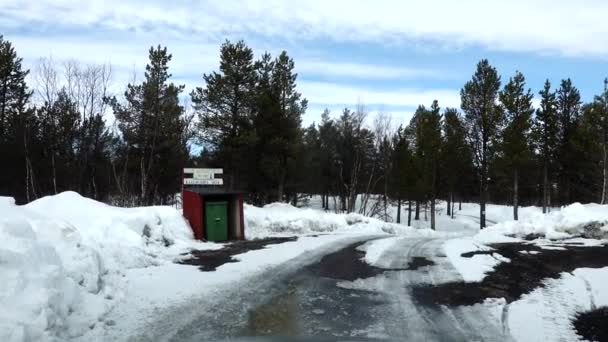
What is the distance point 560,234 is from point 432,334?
12128mm

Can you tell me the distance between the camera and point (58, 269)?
5617 millimetres

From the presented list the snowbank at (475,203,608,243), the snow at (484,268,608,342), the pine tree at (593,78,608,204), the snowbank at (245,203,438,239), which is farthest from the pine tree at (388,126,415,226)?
the snow at (484,268,608,342)

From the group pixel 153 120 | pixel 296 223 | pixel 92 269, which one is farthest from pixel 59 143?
pixel 92 269

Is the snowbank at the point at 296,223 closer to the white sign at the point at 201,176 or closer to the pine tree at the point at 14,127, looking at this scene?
the white sign at the point at 201,176

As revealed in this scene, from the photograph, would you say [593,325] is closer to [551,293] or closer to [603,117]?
[551,293]

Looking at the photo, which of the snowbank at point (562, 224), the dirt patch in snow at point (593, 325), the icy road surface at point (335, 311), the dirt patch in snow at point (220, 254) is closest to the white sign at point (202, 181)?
the dirt patch in snow at point (220, 254)

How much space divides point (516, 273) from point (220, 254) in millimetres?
6992

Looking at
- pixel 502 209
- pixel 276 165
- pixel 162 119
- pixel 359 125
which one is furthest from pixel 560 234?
pixel 502 209

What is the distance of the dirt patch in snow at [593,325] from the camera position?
5.39 meters

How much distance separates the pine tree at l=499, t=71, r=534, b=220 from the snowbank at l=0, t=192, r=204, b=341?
103ft

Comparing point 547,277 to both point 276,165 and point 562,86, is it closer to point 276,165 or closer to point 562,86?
point 276,165

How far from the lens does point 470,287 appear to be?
802cm

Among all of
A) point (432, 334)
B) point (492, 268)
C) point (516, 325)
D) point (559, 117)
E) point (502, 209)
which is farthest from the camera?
point (502, 209)

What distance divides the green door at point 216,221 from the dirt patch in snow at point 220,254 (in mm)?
696
